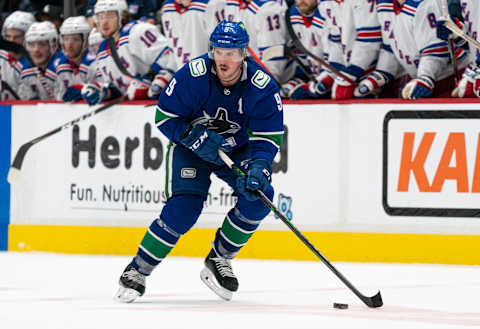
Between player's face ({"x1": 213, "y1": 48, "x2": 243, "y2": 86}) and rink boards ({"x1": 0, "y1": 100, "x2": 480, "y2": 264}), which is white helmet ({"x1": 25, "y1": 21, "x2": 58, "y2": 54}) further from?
player's face ({"x1": 213, "y1": 48, "x2": 243, "y2": 86})

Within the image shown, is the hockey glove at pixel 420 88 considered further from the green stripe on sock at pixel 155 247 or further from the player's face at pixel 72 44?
the player's face at pixel 72 44

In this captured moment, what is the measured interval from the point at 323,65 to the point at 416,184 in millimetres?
956

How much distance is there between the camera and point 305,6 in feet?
19.5

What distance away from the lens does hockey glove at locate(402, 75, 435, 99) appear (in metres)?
5.40

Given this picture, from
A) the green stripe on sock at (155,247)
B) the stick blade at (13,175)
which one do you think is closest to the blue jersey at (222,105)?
the green stripe on sock at (155,247)

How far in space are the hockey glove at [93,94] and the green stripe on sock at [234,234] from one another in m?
2.37

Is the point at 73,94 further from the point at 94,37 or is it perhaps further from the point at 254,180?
the point at 254,180

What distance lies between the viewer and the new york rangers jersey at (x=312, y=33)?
233 inches

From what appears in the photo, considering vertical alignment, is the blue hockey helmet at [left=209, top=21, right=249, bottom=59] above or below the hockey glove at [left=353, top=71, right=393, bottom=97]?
above

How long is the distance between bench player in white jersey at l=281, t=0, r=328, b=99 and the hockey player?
1909 mm

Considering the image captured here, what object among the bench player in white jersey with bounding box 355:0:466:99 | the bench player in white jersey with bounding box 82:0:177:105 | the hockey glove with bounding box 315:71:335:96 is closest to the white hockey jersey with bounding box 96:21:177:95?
the bench player in white jersey with bounding box 82:0:177:105

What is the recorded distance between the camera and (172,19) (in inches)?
246

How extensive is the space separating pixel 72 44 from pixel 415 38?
8.72ft

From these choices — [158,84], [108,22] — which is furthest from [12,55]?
[158,84]
